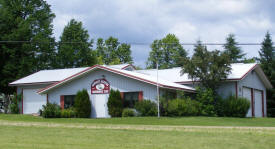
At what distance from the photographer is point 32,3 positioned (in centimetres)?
4953

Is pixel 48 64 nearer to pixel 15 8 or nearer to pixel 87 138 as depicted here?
pixel 15 8

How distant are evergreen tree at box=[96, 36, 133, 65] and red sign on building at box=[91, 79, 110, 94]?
138 feet

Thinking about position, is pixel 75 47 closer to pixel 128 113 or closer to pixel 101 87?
pixel 101 87

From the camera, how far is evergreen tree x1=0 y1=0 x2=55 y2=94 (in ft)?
153

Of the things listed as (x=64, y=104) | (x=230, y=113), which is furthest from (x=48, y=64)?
(x=230, y=113)

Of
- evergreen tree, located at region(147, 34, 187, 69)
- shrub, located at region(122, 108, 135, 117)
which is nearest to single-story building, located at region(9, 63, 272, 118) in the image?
shrub, located at region(122, 108, 135, 117)

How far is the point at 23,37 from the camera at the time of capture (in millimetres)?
47094

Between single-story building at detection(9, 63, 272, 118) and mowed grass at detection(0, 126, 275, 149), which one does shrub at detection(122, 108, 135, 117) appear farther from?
mowed grass at detection(0, 126, 275, 149)

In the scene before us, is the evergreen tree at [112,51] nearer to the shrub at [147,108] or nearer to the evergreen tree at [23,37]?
the evergreen tree at [23,37]

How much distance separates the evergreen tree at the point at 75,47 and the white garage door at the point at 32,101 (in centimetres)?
1559

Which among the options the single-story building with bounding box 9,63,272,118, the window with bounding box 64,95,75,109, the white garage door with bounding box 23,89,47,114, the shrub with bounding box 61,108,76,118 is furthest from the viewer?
the white garage door with bounding box 23,89,47,114

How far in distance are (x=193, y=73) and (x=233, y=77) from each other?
3.53 m

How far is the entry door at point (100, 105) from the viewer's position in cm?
3266

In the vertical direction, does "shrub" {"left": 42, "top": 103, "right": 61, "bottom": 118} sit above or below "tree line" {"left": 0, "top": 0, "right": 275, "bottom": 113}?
below
